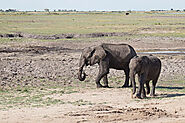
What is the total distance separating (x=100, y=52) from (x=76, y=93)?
260cm

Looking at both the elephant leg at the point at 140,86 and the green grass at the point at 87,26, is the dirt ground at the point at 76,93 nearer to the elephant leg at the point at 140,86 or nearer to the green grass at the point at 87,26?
the elephant leg at the point at 140,86

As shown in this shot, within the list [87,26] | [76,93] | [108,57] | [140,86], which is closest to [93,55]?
[108,57]

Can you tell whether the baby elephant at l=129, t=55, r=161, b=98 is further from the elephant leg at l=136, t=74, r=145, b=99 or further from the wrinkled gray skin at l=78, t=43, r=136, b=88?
the wrinkled gray skin at l=78, t=43, r=136, b=88

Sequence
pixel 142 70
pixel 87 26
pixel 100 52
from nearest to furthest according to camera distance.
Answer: pixel 142 70 < pixel 100 52 < pixel 87 26

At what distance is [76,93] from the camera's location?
1728 cm

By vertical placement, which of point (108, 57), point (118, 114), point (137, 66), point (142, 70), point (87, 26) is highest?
point (87, 26)

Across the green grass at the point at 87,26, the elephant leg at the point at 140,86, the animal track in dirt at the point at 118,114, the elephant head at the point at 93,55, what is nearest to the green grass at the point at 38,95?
the elephant head at the point at 93,55

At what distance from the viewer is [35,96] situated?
1662cm

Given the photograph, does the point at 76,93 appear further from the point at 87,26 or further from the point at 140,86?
the point at 87,26

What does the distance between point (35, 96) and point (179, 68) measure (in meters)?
10.0

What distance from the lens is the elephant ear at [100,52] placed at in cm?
1910

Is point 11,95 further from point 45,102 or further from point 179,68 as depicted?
point 179,68

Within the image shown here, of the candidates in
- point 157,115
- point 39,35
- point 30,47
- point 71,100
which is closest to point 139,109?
point 157,115

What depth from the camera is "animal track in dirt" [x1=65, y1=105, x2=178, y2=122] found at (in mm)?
12765
